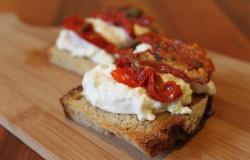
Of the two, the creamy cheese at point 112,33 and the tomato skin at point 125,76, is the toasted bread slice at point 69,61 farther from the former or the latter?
the tomato skin at point 125,76

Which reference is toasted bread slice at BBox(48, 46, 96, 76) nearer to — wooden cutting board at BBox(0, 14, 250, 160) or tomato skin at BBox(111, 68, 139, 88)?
wooden cutting board at BBox(0, 14, 250, 160)

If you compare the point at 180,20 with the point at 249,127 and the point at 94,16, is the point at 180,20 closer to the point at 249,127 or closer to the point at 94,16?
the point at 94,16

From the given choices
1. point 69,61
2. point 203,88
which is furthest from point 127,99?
point 69,61

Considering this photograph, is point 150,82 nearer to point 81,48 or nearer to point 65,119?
point 65,119

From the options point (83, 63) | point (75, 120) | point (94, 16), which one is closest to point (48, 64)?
point (83, 63)

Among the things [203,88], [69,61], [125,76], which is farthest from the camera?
[69,61]
